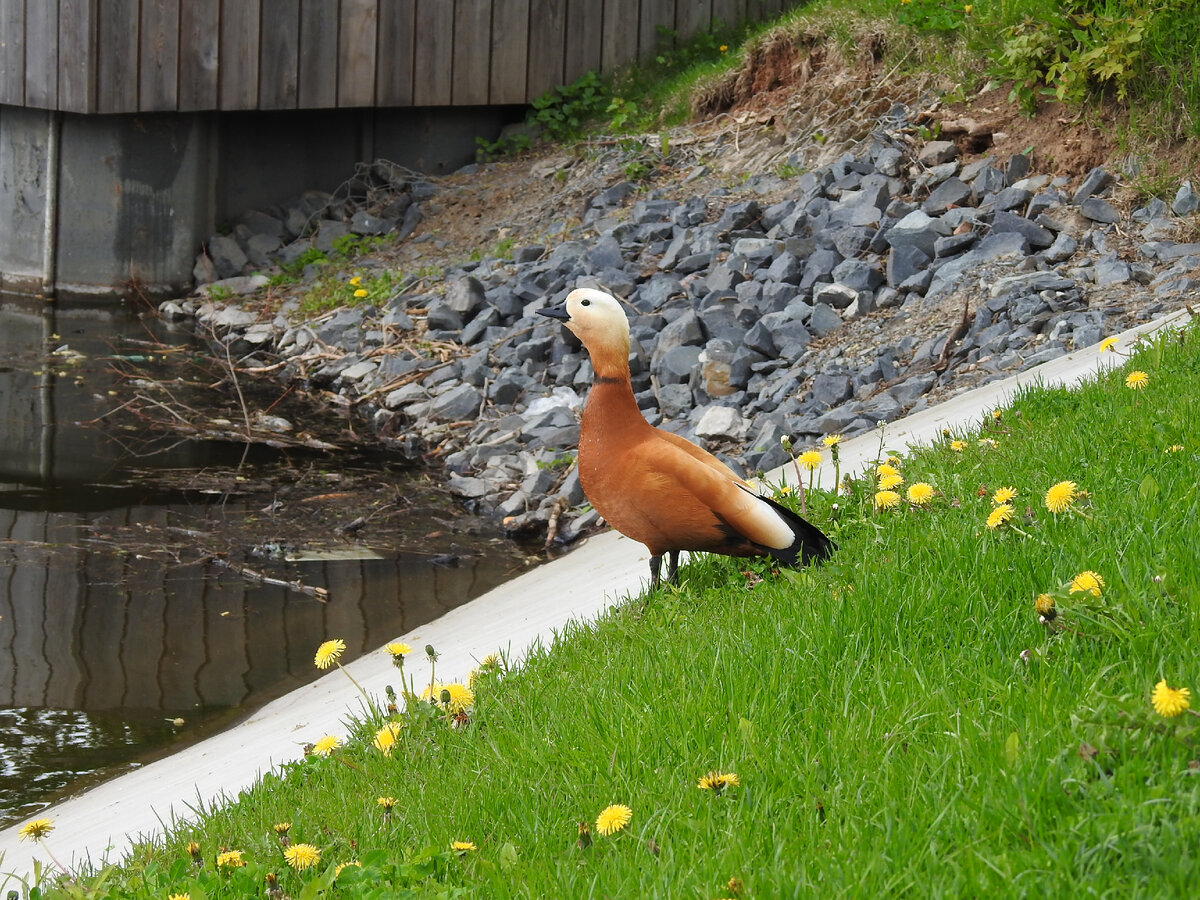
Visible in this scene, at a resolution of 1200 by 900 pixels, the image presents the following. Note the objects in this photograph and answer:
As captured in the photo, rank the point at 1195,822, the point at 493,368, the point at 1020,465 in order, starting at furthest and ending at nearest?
the point at 493,368
the point at 1020,465
the point at 1195,822

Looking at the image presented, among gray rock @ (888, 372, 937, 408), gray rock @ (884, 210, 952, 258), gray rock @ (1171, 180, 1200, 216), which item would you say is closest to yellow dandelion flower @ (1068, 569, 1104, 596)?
gray rock @ (888, 372, 937, 408)

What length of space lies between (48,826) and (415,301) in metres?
7.28

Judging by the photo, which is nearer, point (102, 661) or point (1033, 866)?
point (1033, 866)

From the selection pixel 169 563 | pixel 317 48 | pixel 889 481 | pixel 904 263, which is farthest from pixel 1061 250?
pixel 317 48

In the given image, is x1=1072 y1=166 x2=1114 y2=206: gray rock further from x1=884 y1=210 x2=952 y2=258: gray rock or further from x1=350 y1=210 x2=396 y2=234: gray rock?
x1=350 y1=210 x2=396 y2=234: gray rock

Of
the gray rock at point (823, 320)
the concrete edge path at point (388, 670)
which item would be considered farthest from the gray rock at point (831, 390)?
the concrete edge path at point (388, 670)

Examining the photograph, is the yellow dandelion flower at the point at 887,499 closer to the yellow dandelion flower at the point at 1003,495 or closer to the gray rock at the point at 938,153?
the yellow dandelion flower at the point at 1003,495

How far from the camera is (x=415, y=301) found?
1001 cm

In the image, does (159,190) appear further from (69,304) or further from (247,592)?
(247,592)

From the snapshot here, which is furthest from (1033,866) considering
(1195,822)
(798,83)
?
(798,83)

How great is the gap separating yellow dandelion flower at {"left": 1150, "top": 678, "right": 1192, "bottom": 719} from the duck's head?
2.07 meters

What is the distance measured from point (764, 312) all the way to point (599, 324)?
4298mm

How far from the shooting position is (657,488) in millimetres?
3596

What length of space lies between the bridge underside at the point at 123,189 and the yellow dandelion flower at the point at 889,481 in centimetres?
879
